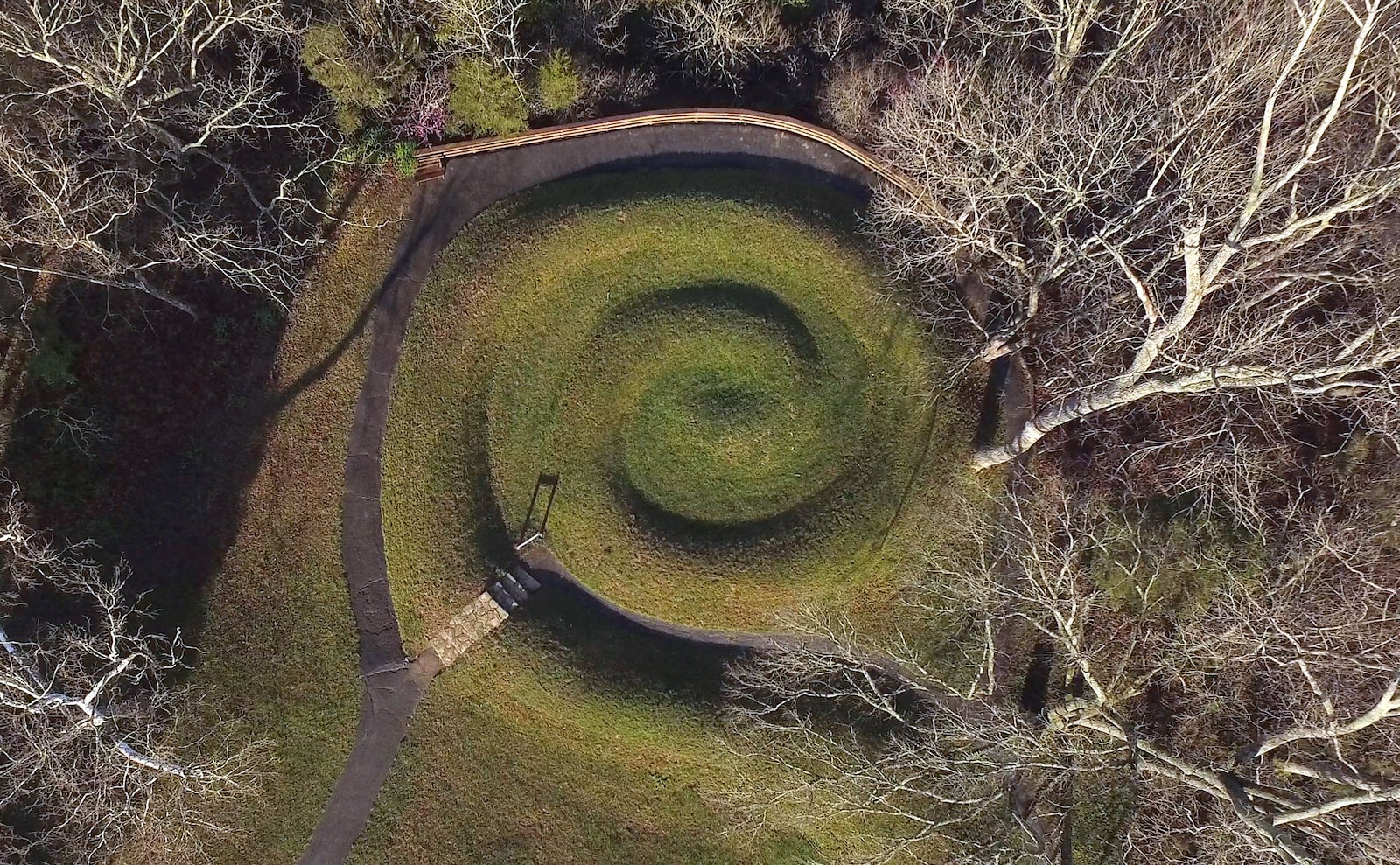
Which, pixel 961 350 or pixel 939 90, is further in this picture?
pixel 961 350

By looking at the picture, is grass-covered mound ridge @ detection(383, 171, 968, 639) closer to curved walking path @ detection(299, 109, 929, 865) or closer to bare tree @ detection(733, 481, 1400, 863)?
curved walking path @ detection(299, 109, 929, 865)

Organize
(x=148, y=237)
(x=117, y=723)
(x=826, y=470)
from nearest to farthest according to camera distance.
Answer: (x=117, y=723) → (x=148, y=237) → (x=826, y=470)

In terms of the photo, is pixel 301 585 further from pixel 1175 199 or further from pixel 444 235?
pixel 1175 199

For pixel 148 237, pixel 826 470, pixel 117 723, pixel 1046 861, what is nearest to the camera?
pixel 1046 861

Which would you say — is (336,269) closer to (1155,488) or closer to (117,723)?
(117,723)

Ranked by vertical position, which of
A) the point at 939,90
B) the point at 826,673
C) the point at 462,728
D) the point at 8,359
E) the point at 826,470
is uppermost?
the point at 939,90

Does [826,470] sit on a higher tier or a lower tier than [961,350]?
lower

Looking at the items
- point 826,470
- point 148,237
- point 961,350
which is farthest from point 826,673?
point 148,237

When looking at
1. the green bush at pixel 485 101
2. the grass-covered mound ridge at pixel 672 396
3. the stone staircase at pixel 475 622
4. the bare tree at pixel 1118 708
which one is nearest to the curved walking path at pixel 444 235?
the stone staircase at pixel 475 622
